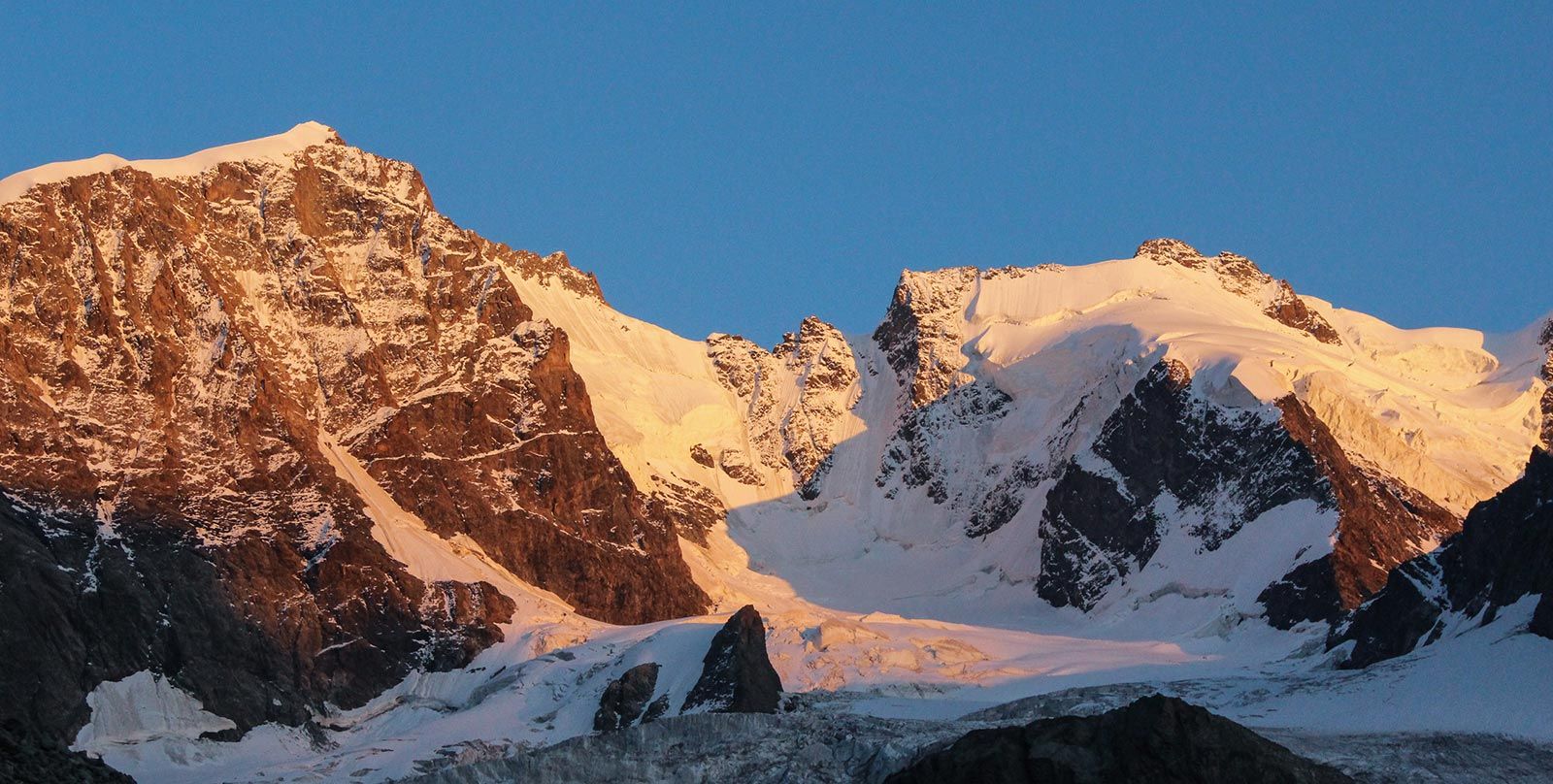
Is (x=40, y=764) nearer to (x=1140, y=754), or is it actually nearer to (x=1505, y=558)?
(x=1140, y=754)

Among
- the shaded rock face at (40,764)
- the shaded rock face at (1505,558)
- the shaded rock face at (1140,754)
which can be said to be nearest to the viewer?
the shaded rock face at (40,764)

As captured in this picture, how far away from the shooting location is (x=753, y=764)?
427 ft

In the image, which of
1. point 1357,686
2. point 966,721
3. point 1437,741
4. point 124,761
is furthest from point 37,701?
point 1437,741

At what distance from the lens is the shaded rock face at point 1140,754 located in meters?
107

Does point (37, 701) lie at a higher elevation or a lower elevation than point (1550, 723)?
higher

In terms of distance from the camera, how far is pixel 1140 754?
107875 millimetres

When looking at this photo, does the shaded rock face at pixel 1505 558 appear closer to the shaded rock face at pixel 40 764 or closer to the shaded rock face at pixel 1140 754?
the shaded rock face at pixel 1140 754

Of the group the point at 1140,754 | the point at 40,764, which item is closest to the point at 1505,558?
the point at 1140,754

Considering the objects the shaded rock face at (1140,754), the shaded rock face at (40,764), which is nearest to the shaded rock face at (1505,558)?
the shaded rock face at (1140,754)

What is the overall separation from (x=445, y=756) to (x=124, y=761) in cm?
2493

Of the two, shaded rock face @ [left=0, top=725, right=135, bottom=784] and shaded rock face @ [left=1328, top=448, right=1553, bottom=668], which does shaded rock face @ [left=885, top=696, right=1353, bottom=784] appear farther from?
shaded rock face @ [left=1328, top=448, right=1553, bottom=668]

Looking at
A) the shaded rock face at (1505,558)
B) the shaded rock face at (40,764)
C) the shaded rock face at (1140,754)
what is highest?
the shaded rock face at (1505,558)

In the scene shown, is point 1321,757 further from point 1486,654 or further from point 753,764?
point 1486,654

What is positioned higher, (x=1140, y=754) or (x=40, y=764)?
(x=40, y=764)
